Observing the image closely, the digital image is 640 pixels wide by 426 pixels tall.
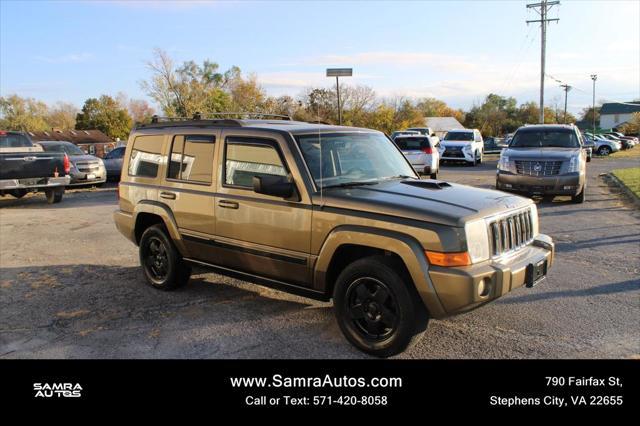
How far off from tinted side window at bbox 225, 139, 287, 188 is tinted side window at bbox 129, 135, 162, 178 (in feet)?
3.99

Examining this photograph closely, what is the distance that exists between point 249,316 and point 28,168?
10972 millimetres

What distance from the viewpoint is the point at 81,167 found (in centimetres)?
1762

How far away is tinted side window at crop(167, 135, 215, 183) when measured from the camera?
17.2 ft

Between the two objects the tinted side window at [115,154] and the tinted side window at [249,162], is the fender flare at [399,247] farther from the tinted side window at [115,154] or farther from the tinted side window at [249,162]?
the tinted side window at [115,154]

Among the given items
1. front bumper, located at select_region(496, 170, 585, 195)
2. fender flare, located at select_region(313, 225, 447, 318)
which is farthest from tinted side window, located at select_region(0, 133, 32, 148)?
fender flare, located at select_region(313, 225, 447, 318)

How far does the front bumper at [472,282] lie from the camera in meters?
3.61

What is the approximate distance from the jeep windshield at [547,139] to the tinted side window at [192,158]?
32.2ft

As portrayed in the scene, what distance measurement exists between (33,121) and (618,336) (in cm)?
9492

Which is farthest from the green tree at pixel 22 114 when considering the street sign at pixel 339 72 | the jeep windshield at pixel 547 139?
the jeep windshield at pixel 547 139

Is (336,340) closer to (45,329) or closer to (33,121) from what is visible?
(45,329)

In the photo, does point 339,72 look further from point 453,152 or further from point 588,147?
point 588,147

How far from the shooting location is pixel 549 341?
428cm
